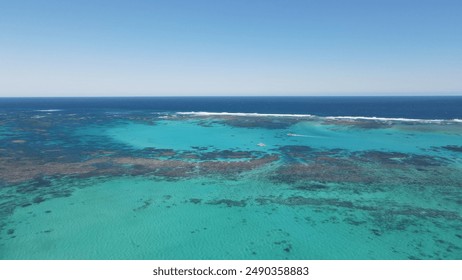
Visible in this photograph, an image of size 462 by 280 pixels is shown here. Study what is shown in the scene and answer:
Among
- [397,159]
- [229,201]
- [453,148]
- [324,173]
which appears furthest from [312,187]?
[453,148]

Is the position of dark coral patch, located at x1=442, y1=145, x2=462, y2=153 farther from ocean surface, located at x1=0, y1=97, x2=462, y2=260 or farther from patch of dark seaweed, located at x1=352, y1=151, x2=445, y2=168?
patch of dark seaweed, located at x1=352, y1=151, x2=445, y2=168

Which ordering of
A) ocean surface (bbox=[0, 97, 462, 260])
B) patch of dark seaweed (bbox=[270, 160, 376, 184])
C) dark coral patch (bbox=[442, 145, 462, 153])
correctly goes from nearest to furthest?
1. ocean surface (bbox=[0, 97, 462, 260])
2. patch of dark seaweed (bbox=[270, 160, 376, 184])
3. dark coral patch (bbox=[442, 145, 462, 153])

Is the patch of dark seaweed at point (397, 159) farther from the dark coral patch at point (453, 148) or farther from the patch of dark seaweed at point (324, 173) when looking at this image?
the dark coral patch at point (453, 148)

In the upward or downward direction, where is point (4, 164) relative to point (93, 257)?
upward

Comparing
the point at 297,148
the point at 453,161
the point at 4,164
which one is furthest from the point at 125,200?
the point at 453,161

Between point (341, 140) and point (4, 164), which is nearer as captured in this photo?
point (4, 164)

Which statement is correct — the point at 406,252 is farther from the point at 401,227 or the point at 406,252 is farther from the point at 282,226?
the point at 282,226

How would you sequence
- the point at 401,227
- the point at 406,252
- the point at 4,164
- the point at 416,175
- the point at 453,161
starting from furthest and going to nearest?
the point at 453,161
the point at 4,164
the point at 416,175
the point at 401,227
the point at 406,252

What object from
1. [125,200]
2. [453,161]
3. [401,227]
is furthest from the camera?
[453,161]

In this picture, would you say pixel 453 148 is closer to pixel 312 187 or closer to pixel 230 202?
pixel 312 187

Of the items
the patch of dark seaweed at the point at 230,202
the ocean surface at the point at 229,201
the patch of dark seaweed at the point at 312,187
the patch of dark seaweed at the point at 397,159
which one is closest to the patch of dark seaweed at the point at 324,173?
the ocean surface at the point at 229,201

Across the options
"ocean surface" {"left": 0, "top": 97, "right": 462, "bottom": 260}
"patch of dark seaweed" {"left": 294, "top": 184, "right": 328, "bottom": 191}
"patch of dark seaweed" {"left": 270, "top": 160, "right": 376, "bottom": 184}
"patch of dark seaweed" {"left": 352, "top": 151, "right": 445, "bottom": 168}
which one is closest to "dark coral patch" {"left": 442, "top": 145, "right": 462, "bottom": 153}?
"ocean surface" {"left": 0, "top": 97, "right": 462, "bottom": 260}
